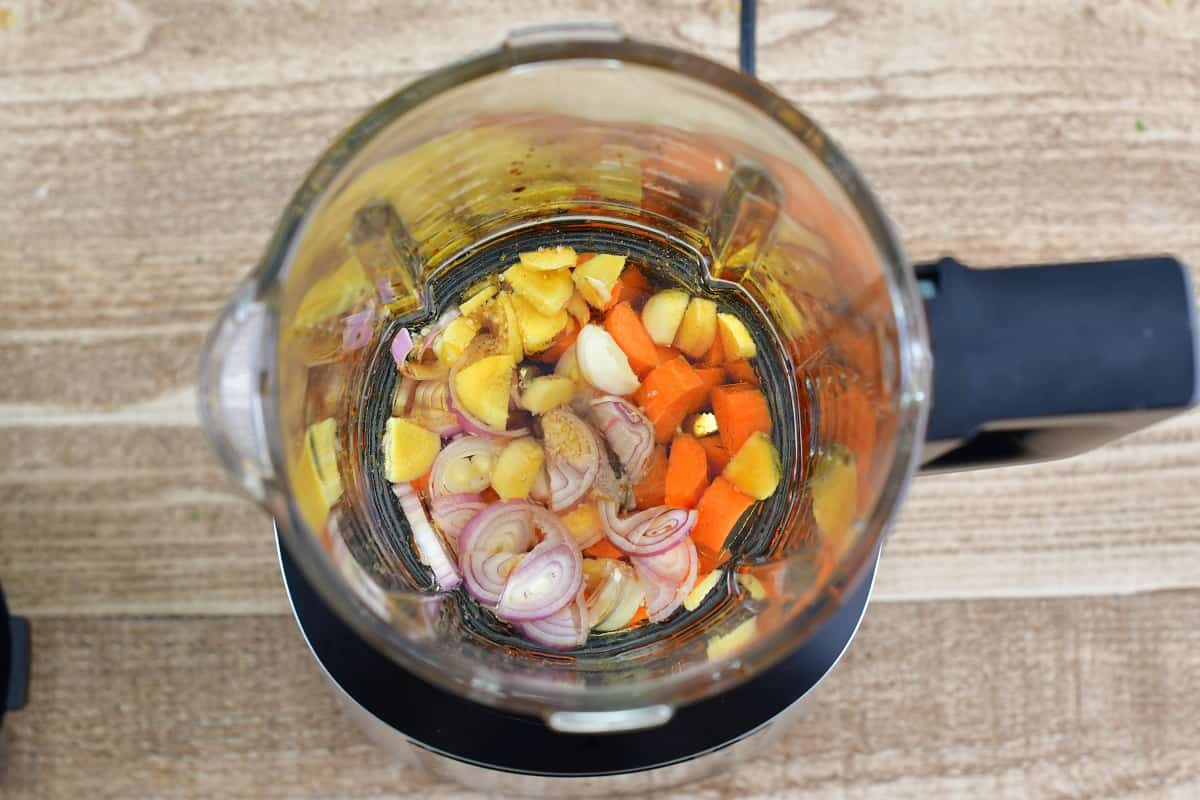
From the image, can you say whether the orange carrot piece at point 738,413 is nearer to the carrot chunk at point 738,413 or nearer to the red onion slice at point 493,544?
the carrot chunk at point 738,413

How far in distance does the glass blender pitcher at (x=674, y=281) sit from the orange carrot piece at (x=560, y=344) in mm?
48

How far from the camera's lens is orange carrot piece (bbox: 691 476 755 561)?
49 cm

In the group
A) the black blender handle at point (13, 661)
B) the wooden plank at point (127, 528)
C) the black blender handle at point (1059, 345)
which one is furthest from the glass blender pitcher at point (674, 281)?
the black blender handle at point (13, 661)

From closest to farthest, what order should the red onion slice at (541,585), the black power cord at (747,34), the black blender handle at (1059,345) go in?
the black blender handle at (1059,345) < the red onion slice at (541,585) < the black power cord at (747,34)

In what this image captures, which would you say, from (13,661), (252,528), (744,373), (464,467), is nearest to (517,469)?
(464,467)

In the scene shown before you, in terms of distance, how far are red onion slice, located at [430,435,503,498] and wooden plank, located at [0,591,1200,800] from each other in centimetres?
20

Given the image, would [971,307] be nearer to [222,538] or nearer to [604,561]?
[604,561]

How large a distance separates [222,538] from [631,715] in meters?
0.36

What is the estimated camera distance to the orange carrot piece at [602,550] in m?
0.50

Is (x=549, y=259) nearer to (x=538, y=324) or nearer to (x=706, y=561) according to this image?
(x=538, y=324)

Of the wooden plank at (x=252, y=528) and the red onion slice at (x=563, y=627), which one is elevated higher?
the red onion slice at (x=563, y=627)

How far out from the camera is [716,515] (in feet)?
1.61

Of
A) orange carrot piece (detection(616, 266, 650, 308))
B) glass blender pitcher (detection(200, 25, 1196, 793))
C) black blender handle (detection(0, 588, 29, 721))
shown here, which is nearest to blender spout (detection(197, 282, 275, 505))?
glass blender pitcher (detection(200, 25, 1196, 793))

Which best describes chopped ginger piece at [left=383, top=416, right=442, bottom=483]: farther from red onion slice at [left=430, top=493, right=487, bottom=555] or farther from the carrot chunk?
the carrot chunk
